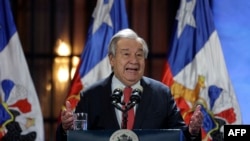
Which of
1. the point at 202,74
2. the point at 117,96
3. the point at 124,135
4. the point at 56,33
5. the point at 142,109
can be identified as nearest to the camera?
the point at 124,135

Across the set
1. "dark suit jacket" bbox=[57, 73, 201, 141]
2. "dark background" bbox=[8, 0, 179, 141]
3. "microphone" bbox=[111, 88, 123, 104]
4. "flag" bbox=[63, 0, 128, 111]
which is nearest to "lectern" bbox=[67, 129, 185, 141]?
"microphone" bbox=[111, 88, 123, 104]

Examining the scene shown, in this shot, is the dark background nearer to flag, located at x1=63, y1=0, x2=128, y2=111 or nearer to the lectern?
flag, located at x1=63, y1=0, x2=128, y2=111

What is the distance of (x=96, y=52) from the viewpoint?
5617 mm

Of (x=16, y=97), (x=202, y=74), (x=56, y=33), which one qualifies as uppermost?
(x=56, y=33)

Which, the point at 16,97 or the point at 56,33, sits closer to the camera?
the point at 16,97

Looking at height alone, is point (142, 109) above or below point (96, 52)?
below

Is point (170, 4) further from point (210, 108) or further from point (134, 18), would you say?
point (210, 108)

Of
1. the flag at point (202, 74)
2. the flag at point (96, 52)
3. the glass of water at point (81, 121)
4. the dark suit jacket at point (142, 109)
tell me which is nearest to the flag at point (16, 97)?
the flag at point (96, 52)

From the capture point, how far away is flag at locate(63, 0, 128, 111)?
5.60 meters

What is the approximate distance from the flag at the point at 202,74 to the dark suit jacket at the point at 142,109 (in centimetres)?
261

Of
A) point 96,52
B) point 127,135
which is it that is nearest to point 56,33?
point 96,52

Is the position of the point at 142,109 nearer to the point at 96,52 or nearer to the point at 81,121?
the point at 81,121

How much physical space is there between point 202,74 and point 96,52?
3.26 ft

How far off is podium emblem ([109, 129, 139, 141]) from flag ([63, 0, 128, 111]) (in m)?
3.24
